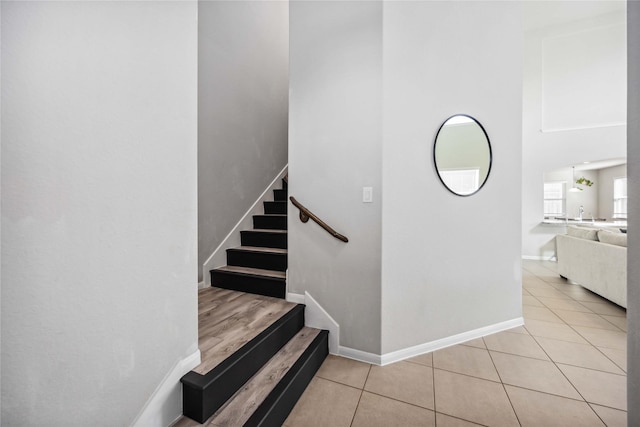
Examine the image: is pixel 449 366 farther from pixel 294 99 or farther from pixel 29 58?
pixel 29 58

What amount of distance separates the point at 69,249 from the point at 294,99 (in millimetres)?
1868

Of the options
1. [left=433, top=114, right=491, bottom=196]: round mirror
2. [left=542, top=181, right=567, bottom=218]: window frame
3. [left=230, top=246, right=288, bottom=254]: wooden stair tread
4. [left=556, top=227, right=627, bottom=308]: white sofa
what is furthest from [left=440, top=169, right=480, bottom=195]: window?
[left=542, top=181, right=567, bottom=218]: window frame

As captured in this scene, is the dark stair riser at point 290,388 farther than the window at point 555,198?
No

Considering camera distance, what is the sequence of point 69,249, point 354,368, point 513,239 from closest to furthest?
point 69,249
point 354,368
point 513,239

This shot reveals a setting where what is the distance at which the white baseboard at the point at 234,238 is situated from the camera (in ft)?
8.83

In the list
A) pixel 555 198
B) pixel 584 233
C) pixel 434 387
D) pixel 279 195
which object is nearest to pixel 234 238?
pixel 279 195

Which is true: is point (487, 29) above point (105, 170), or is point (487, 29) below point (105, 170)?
above

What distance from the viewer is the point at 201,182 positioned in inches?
104

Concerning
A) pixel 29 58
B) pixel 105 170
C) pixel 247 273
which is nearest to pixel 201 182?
pixel 247 273

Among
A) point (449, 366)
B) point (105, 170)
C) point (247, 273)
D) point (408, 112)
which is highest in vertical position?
point (408, 112)

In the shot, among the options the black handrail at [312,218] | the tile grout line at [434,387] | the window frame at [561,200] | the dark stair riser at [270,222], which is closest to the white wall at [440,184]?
the tile grout line at [434,387]

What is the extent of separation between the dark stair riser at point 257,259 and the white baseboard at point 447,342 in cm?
118

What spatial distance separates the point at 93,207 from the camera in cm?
96

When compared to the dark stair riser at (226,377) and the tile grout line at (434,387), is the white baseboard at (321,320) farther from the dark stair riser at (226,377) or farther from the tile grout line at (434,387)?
the tile grout line at (434,387)
